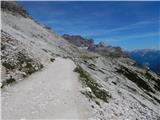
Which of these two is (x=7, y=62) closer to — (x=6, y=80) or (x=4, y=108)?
(x=6, y=80)

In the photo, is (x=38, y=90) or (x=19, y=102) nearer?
(x=19, y=102)

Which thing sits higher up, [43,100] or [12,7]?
[12,7]

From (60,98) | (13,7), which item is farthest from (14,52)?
(13,7)

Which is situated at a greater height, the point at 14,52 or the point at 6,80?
the point at 14,52

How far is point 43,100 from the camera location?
77.8 feet

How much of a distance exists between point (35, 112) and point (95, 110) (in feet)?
17.5

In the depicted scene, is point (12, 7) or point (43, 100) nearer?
point (43, 100)

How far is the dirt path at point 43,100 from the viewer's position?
20719 millimetres

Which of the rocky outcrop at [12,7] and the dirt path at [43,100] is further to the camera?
the rocky outcrop at [12,7]

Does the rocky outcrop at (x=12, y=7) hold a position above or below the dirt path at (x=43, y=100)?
above

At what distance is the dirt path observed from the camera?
20.7 meters

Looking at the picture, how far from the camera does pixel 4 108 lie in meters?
21.1

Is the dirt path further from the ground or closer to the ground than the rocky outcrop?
closer to the ground

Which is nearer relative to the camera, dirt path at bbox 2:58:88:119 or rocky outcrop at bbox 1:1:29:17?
dirt path at bbox 2:58:88:119
